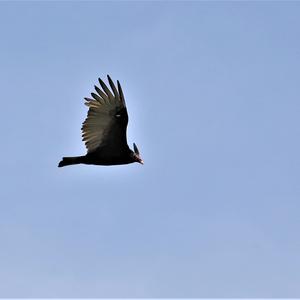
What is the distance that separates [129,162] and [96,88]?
3.55m

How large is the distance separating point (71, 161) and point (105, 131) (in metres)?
1.70

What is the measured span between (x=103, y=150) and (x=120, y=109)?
1938 millimetres

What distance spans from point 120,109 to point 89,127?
1482 mm

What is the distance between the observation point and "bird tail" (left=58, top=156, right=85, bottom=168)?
14162 cm

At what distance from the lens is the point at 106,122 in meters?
142

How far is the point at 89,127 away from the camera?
465ft

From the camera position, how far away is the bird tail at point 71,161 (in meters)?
142

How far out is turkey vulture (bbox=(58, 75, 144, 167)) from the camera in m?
141

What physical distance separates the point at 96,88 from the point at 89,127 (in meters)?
1.65

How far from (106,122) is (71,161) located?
197cm

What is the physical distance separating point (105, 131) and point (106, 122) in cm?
36

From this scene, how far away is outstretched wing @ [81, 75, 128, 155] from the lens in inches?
5546

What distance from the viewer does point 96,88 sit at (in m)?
141

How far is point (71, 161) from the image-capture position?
141750 mm
